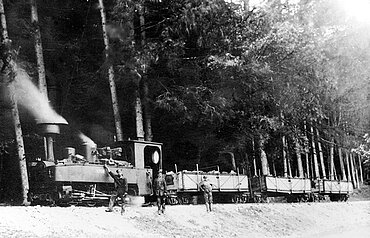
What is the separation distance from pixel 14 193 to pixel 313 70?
15.8 metres

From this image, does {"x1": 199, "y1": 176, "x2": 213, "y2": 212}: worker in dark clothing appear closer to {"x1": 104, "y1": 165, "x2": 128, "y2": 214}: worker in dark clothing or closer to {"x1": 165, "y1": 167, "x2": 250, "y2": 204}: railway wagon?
{"x1": 165, "y1": 167, "x2": 250, "y2": 204}: railway wagon

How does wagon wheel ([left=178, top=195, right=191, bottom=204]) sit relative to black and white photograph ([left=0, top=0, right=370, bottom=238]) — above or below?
below

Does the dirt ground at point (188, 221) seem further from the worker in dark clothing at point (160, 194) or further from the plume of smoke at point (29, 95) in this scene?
the plume of smoke at point (29, 95)

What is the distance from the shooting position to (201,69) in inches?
1055

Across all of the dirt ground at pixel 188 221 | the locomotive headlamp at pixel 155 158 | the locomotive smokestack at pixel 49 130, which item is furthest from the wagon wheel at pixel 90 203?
the locomotive headlamp at pixel 155 158

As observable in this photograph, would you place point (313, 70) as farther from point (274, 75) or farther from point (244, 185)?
point (244, 185)

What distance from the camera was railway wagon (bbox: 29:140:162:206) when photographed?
16.6m

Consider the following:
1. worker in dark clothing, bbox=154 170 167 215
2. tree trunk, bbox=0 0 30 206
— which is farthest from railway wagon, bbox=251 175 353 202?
tree trunk, bbox=0 0 30 206

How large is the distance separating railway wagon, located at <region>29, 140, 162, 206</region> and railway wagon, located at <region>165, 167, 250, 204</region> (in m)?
1.53

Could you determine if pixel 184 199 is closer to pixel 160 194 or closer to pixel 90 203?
pixel 160 194

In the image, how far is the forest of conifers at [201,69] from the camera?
24938 millimetres

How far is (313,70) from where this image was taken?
26688mm

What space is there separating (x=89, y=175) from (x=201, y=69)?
11.3m

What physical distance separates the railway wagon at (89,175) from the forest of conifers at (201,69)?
5.45m
